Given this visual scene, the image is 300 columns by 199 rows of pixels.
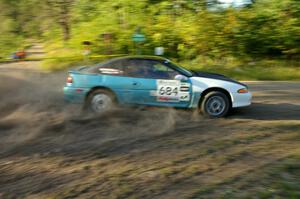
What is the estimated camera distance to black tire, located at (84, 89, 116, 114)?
902 cm

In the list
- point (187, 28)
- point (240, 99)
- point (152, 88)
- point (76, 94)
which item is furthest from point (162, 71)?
point (187, 28)

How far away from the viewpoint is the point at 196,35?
71.4 ft

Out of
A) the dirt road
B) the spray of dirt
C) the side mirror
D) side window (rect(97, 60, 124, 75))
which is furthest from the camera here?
side window (rect(97, 60, 124, 75))

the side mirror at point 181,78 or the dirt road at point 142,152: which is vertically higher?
the side mirror at point 181,78

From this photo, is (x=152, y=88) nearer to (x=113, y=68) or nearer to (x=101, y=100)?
(x=113, y=68)

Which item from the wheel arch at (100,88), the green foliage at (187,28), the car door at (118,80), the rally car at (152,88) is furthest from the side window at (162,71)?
the green foliage at (187,28)

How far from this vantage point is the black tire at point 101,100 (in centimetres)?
902

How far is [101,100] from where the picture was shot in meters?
9.04

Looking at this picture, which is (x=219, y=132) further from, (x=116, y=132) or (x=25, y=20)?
(x=25, y=20)

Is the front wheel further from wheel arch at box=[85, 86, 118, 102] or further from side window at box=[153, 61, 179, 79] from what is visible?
side window at box=[153, 61, 179, 79]

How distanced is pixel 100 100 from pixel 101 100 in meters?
0.02

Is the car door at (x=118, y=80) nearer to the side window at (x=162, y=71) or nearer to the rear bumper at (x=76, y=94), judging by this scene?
the rear bumper at (x=76, y=94)

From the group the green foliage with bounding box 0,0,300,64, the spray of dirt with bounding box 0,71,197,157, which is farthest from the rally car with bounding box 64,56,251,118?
the green foliage with bounding box 0,0,300,64

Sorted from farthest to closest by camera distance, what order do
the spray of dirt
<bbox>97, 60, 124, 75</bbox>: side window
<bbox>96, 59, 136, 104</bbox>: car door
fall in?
<bbox>97, 60, 124, 75</bbox>: side window, <bbox>96, 59, 136, 104</bbox>: car door, the spray of dirt
